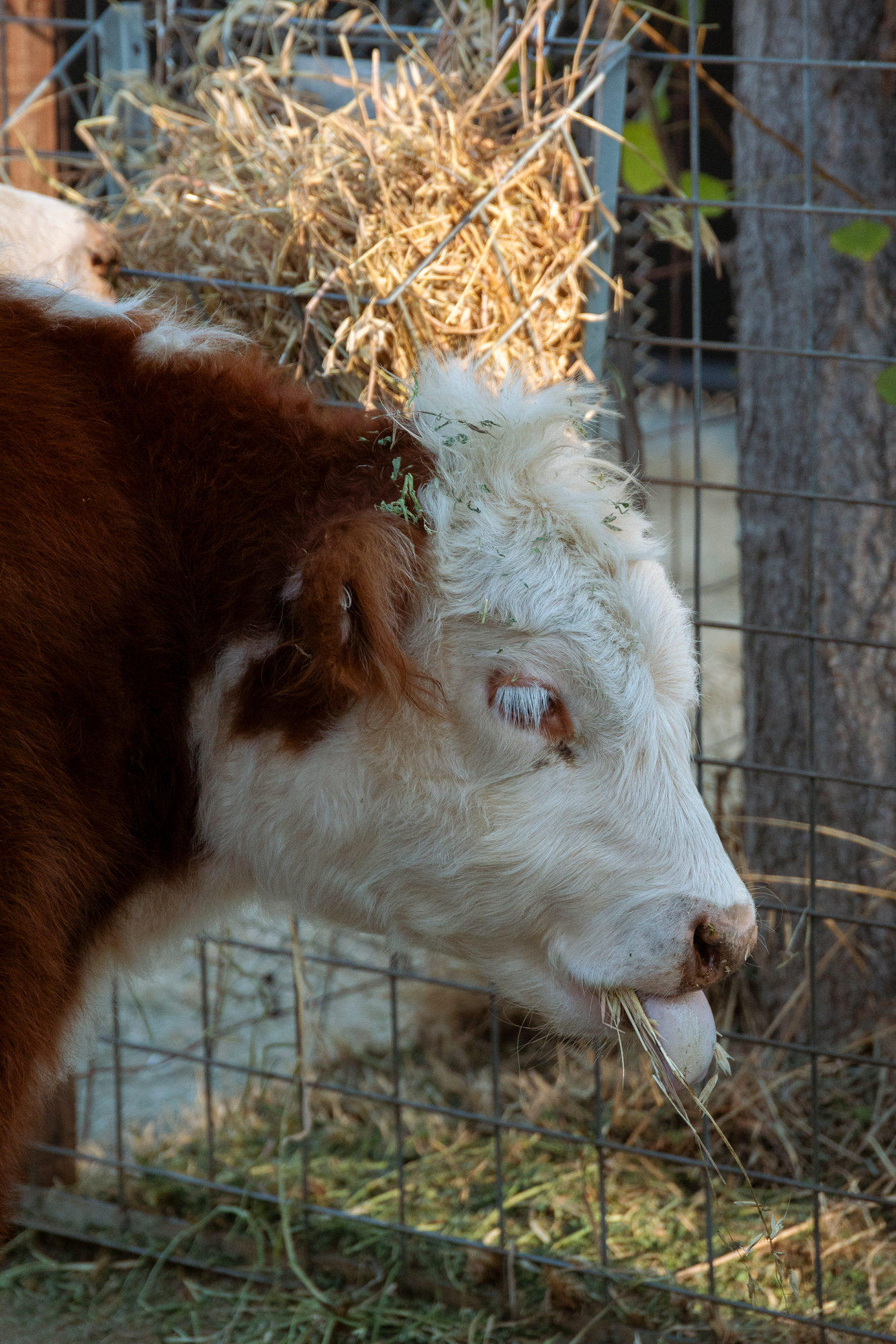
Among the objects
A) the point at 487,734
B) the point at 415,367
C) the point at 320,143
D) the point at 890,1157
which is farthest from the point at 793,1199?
Result: the point at 320,143

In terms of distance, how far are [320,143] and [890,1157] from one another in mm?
2909

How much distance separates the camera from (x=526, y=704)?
73.9 inches

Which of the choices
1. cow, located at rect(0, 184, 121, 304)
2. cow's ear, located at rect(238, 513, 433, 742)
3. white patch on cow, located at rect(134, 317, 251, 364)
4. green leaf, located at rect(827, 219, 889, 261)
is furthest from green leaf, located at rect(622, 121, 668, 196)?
cow's ear, located at rect(238, 513, 433, 742)

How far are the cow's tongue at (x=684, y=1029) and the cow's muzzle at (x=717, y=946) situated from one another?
0.04 metres

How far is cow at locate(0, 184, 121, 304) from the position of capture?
8.38 feet

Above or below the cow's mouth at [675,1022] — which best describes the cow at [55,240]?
above

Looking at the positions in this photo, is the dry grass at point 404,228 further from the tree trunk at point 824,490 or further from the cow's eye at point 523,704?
the tree trunk at point 824,490

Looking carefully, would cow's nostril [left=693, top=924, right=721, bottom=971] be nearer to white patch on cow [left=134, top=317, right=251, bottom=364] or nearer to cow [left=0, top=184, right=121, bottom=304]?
white patch on cow [left=134, top=317, right=251, bottom=364]

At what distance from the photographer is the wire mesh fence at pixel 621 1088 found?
9.56 feet

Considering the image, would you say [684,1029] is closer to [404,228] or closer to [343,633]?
[343,633]

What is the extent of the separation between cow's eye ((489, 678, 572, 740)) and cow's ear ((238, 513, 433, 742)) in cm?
11

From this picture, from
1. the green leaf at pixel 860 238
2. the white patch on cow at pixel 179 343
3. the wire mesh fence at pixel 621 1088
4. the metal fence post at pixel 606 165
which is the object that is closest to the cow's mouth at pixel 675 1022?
the wire mesh fence at pixel 621 1088

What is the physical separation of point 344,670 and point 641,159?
212 cm

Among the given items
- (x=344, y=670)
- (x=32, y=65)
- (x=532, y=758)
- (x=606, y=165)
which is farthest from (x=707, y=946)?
(x=32, y=65)
